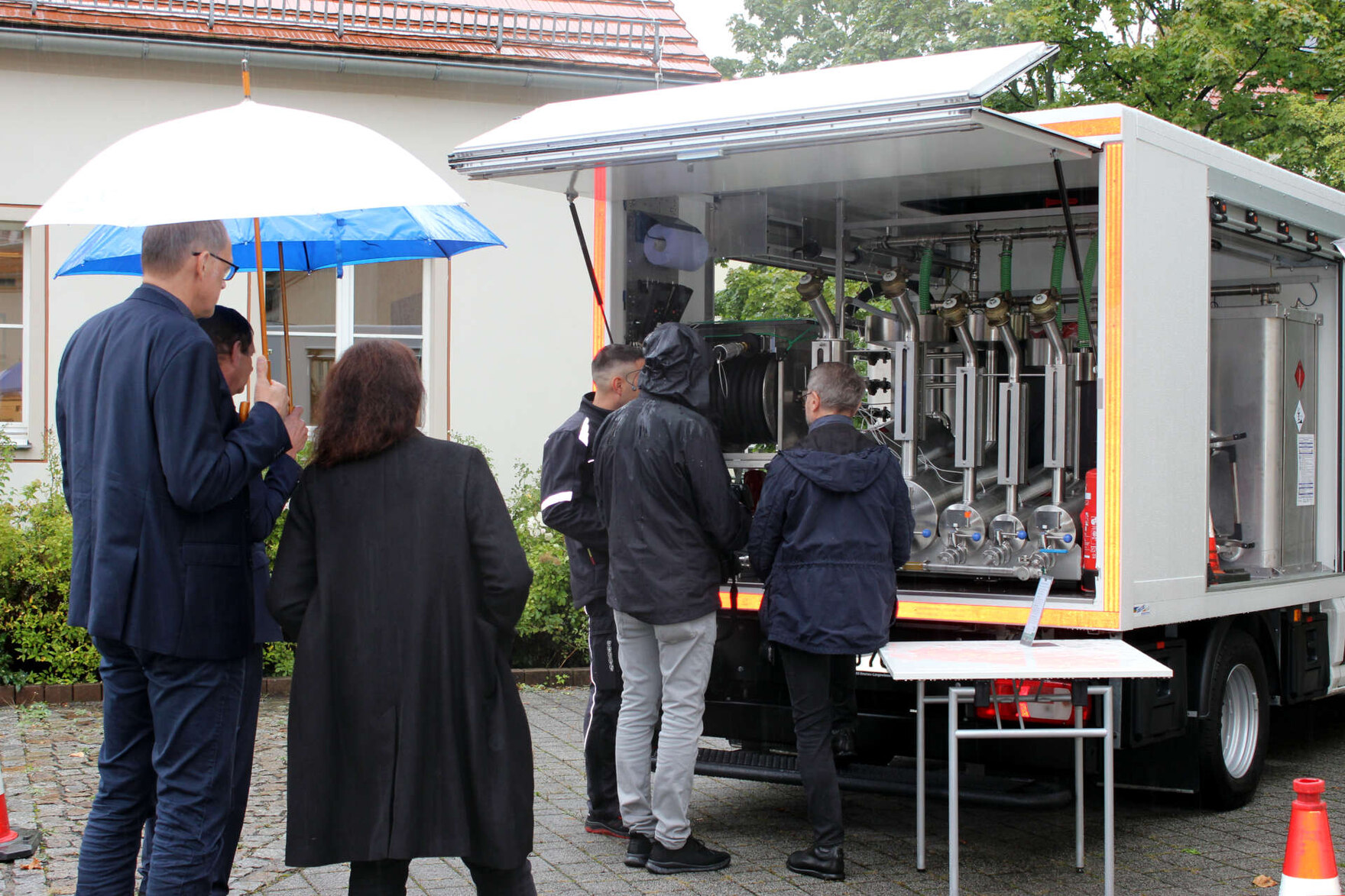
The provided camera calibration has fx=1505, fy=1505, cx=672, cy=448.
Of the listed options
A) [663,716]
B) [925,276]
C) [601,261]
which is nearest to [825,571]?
[663,716]

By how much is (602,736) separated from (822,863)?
1.01 meters

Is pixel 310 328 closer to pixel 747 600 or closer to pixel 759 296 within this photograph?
pixel 759 296

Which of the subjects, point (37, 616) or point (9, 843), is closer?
point (9, 843)

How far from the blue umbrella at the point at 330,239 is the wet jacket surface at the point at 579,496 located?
77 cm

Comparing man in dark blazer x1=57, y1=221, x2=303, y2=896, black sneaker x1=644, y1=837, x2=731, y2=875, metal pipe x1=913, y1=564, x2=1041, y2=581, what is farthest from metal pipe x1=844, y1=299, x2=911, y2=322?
man in dark blazer x1=57, y1=221, x2=303, y2=896

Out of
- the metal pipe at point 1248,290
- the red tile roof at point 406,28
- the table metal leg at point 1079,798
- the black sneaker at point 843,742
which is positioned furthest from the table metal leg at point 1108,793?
the red tile roof at point 406,28

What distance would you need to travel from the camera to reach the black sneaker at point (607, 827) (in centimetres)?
558

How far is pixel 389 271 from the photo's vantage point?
11484 mm

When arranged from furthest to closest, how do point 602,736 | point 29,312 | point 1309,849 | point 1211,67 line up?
point 1211,67 → point 29,312 → point 602,736 → point 1309,849

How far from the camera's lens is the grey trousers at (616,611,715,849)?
5.03 m

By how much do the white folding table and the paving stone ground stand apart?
0.25 meters

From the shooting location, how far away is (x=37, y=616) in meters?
8.13

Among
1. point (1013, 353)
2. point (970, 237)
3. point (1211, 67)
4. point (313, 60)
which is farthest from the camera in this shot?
point (1211, 67)

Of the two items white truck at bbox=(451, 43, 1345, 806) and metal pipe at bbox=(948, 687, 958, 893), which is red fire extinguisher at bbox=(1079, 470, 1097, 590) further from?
metal pipe at bbox=(948, 687, 958, 893)
